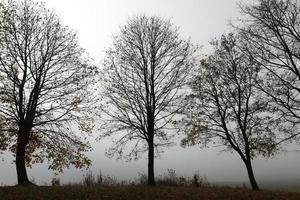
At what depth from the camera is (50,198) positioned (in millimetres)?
14977

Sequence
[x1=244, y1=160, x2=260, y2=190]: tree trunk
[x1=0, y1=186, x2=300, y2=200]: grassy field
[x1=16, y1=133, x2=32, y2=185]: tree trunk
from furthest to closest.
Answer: [x1=244, y1=160, x2=260, y2=190]: tree trunk
[x1=16, y1=133, x2=32, y2=185]: tree trunk
[x1=0, y1=186, x2=300, y2=200]: grassy field

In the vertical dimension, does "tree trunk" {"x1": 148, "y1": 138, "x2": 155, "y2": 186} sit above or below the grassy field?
above

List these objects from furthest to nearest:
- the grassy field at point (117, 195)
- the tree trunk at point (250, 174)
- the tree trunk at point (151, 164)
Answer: the tree trunk at point (250, 174) → the tree trunk at point (151, 164) → the grassy field at point (117, 195)

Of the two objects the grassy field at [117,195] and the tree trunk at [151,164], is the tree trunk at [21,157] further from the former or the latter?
the tree trunk at [151,164]

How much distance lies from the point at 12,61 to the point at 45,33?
11.8 feet

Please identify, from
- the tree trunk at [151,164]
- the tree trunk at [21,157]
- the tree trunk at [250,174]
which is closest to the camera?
the tree trunk at [21,157]

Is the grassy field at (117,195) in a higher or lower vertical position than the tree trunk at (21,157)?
lower

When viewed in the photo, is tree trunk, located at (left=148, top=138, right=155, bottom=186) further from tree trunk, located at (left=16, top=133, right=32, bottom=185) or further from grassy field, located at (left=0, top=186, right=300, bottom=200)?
tree trunk, located at (left=16, top=133, right=32, bottom=185)

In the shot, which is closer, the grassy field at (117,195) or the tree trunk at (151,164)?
the grassy field at (117,195)

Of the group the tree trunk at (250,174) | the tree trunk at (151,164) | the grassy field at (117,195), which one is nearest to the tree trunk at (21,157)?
the grassy field at (117,195)

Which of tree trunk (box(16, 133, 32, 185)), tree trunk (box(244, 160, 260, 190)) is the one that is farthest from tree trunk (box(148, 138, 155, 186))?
tree trunk (box(16, 133, 32, 185))

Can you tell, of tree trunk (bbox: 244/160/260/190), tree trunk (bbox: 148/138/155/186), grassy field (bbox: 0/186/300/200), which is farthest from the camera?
tree trunk (bbox: 244/160/260/190)

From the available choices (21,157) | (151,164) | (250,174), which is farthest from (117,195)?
(250,174)

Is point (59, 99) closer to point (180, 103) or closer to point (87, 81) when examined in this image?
point (87, 81)
